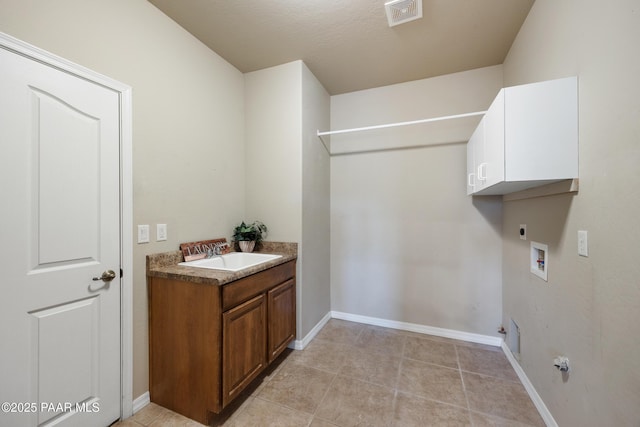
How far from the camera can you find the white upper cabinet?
4.23 feet

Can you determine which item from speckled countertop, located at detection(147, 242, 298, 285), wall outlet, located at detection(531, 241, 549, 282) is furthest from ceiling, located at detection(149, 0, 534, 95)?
speckled countertop, located at detection(147, 242, 298, 285)

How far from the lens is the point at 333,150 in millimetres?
3049

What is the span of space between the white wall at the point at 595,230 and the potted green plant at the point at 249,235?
2211 mm

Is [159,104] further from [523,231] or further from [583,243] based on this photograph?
[523,231]

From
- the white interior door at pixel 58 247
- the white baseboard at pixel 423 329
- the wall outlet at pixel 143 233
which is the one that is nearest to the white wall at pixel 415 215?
the white baseboard at pixel 423 329

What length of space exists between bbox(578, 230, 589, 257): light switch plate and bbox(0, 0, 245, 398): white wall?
2.44 m

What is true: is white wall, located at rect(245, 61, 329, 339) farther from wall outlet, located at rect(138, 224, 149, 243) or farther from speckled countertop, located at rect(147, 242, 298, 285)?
wall outlet, located at rect(138, 224, 149, 243)

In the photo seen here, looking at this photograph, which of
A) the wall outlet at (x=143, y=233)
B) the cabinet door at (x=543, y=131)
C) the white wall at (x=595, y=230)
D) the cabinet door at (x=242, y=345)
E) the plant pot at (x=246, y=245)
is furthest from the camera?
the plant pot at (x=246, y=245)

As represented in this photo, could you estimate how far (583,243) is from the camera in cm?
122

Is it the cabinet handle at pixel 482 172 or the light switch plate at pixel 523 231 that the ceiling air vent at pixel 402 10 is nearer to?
the cabinet handle at pixel 482 172

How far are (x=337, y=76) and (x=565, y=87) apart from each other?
6.31 ft

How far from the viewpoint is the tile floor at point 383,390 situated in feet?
5.13

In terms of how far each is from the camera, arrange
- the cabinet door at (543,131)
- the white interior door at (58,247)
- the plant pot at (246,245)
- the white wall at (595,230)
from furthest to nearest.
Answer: the plant pot at (246,245), the cabinet door at (543,131), the white interior door at (58,247), the white wall at (595,230)

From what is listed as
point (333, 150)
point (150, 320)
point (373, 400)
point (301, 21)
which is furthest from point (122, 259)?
point (333, 150)
